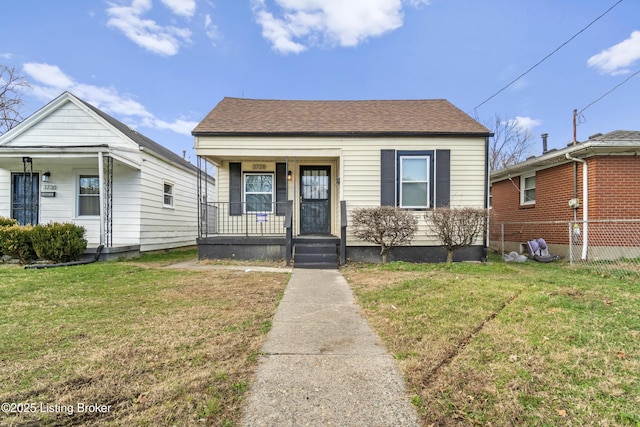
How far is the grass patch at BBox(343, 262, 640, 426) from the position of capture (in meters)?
1.93

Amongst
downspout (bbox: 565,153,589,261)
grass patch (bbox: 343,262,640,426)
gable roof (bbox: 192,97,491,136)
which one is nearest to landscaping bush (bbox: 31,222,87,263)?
gable roof (bbox: 192,97,491,136)

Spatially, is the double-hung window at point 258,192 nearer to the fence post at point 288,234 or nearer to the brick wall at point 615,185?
the fence post at point 288,234

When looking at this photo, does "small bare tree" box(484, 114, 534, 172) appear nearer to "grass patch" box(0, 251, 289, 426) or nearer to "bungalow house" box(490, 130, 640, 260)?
"bungalow house" box(490, 130, 640, 260)

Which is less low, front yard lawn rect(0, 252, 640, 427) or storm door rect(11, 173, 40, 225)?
storm door rect(11, 173, 40, 225)

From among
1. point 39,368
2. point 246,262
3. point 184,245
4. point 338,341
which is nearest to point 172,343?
point 39,368

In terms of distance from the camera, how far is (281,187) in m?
9.87

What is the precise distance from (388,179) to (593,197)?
5.53 metres

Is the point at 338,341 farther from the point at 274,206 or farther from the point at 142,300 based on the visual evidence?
the point at 274,206

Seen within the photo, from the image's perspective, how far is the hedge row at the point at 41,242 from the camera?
7781 millimetres

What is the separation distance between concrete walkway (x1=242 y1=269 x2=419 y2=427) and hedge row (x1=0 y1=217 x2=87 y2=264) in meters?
7.20

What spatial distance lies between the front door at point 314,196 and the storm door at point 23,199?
864cm

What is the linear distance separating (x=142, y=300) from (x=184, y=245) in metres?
9.61

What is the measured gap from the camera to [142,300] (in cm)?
451

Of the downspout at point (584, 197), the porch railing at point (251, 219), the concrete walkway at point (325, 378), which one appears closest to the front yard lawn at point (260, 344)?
the concrete walkway at point (325, 378)
